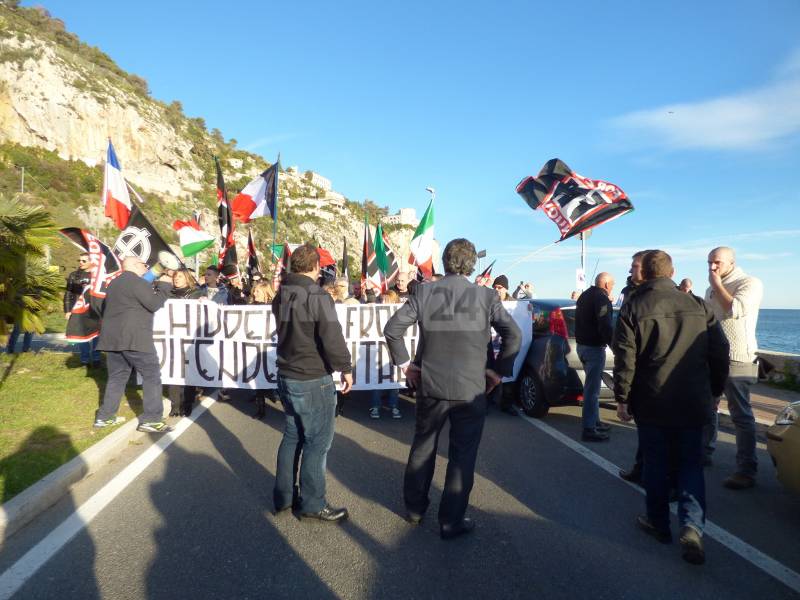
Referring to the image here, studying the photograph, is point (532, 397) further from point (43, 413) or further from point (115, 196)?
point (115, 196)

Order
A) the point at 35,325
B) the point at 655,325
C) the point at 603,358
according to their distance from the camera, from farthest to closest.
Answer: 1. the point at 35,325
2. the point at 603,358
3. the point at 655,325

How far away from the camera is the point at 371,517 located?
141 inches

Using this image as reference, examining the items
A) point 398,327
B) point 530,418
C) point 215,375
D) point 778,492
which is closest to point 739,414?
point 778,492

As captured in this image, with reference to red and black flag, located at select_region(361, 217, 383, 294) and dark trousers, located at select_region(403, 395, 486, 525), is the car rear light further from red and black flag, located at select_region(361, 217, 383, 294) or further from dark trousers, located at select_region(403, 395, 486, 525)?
red and black flag, located at select_region(361, 217, 383, 294)

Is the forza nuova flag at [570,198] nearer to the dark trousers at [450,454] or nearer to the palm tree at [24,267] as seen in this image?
the dark trousers at [450,454]

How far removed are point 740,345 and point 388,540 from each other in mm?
3531

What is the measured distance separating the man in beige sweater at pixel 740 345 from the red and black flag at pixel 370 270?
308 inches

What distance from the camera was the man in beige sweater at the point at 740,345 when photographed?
427 centimetres

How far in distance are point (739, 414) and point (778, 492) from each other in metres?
0.67

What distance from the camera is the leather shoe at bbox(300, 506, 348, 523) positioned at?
11.5 ft

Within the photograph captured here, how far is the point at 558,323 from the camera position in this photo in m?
6.47

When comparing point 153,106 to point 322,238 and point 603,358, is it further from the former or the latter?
point 603,358

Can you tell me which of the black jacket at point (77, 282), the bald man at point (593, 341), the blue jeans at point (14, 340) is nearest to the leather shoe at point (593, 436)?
the bald man at point (593, 341)

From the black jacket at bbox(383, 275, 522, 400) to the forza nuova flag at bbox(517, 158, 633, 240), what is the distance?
23.5 feet
